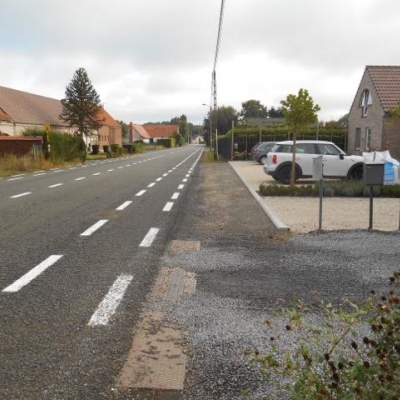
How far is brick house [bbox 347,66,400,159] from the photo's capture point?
84.0ft

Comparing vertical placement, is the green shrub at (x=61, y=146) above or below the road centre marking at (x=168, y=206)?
above

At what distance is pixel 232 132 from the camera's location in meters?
35.4

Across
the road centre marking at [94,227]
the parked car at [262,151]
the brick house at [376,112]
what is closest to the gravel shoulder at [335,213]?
the road centre marking at [94,227]

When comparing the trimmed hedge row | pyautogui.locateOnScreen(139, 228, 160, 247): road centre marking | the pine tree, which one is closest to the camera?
pyautogui.locateOnScreen(139, 228, 160, 247): road centre marking

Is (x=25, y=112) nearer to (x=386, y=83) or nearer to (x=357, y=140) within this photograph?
(x=357, y=140)

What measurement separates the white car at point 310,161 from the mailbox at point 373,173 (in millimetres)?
8555

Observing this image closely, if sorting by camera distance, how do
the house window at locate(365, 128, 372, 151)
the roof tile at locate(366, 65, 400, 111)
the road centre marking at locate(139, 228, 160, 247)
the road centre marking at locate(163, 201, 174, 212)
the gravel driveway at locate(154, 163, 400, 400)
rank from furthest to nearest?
the house window at locate(365, 128, 372, 151) < the roof tile at locate(366, 65, 400, 111) < the road centre marking at locate(163, 201, 174, 212) < the road centre marking at locate(139, 228, 160, 247) < the gravel driveway at locate(154, 163, 400, 400)

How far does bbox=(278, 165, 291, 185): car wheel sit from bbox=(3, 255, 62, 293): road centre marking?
11873mm

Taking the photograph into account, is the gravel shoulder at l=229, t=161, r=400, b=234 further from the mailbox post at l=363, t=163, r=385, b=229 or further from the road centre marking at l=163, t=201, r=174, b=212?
the road centre marking at l=163, t=201, r=174, b=212

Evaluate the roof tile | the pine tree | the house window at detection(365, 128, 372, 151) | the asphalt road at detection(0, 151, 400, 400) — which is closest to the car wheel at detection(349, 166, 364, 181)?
the asphalt road at detection(0, 151, 400, 400)

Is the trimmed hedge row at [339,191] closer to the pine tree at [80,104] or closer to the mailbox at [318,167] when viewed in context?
the mailbox at [318,167]

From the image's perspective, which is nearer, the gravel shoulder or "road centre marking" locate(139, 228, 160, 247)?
"road centre marking" locate(139, 228, 160, 247)

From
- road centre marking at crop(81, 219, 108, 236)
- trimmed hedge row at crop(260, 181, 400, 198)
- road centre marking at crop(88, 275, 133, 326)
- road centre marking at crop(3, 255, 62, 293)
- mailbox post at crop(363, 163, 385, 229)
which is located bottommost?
road centre marking at crop(88, 275, 133, 326)

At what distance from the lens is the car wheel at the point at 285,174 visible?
16.8 metres
